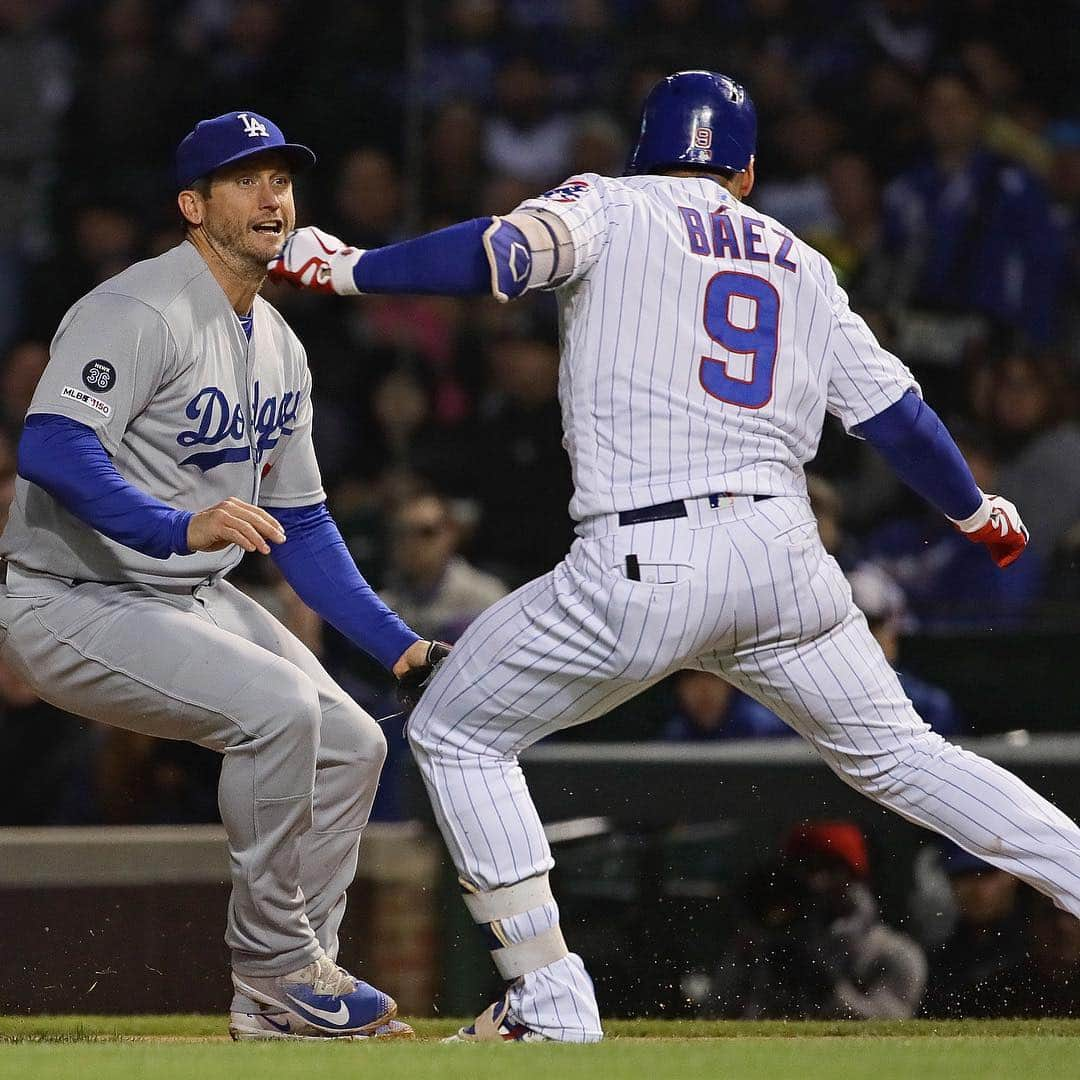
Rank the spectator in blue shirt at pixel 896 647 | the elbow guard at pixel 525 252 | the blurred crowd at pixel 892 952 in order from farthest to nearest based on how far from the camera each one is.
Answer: the spectator in blue shirt at pixel 896 647 < the blurred crowd at pixel 892 952 < the elbow guard at pixel 525 252

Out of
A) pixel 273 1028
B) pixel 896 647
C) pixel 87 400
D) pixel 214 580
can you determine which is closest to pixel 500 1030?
pixel 273 1028

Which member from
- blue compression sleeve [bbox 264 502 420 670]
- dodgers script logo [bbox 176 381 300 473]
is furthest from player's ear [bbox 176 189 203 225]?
blue compression sleeve [bbox 264 502 420 670]

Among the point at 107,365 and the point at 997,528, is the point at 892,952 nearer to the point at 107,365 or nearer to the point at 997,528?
the point at 997,528

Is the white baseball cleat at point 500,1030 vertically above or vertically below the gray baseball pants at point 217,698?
below

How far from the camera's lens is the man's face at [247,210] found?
10.0 ft

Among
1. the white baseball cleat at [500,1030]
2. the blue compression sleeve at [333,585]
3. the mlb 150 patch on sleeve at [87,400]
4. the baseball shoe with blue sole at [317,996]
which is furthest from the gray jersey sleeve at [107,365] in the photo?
the white baseball cleat at [500,1030]

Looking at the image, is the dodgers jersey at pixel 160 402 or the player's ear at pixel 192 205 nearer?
the dodgers jersey at pixel 160 402

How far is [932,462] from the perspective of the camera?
2.95 meters

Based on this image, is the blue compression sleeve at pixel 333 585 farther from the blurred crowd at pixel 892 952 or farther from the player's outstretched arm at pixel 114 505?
the blurred crowd at pixel 892 952

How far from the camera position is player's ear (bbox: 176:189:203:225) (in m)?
3.09

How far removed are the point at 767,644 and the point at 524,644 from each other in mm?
374

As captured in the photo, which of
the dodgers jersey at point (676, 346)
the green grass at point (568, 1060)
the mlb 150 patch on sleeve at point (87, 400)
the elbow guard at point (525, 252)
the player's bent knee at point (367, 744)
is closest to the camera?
the green grass at point (568, 1060)

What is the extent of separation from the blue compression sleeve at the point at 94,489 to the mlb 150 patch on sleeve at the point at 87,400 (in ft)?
0.11

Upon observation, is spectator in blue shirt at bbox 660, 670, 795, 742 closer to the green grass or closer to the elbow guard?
the green grass
